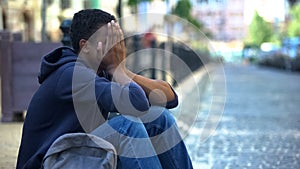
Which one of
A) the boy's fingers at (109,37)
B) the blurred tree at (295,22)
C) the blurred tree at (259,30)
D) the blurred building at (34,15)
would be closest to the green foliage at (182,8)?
the blurred building at (34,15)

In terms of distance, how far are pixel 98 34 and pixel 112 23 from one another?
0.08 m

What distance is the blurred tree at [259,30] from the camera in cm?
10256

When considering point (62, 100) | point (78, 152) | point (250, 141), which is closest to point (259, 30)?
point (250, 141)

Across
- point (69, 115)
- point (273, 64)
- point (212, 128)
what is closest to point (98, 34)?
point (69, 115)

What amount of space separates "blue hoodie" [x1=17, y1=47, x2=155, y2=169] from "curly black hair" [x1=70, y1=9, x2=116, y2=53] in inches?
4.6

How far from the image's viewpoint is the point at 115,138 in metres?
3.03

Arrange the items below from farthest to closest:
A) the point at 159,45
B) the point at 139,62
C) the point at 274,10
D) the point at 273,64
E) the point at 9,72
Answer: the point at 274,10
the point at 273,64
the point at 159,45
the point at 139,62
the point at 9,72

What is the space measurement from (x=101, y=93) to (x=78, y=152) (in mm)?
306

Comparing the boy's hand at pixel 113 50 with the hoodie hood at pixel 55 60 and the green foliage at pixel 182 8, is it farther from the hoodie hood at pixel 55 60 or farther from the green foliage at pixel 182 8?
the green foliage at pixel 182 8

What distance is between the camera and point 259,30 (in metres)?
103

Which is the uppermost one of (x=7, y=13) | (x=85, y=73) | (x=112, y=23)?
(x=112, y=23)

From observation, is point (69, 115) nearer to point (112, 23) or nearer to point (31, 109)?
point (31, 109)

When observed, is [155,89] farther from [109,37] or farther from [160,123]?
[109,37]

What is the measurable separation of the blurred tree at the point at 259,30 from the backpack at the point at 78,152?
101088 millimetres
